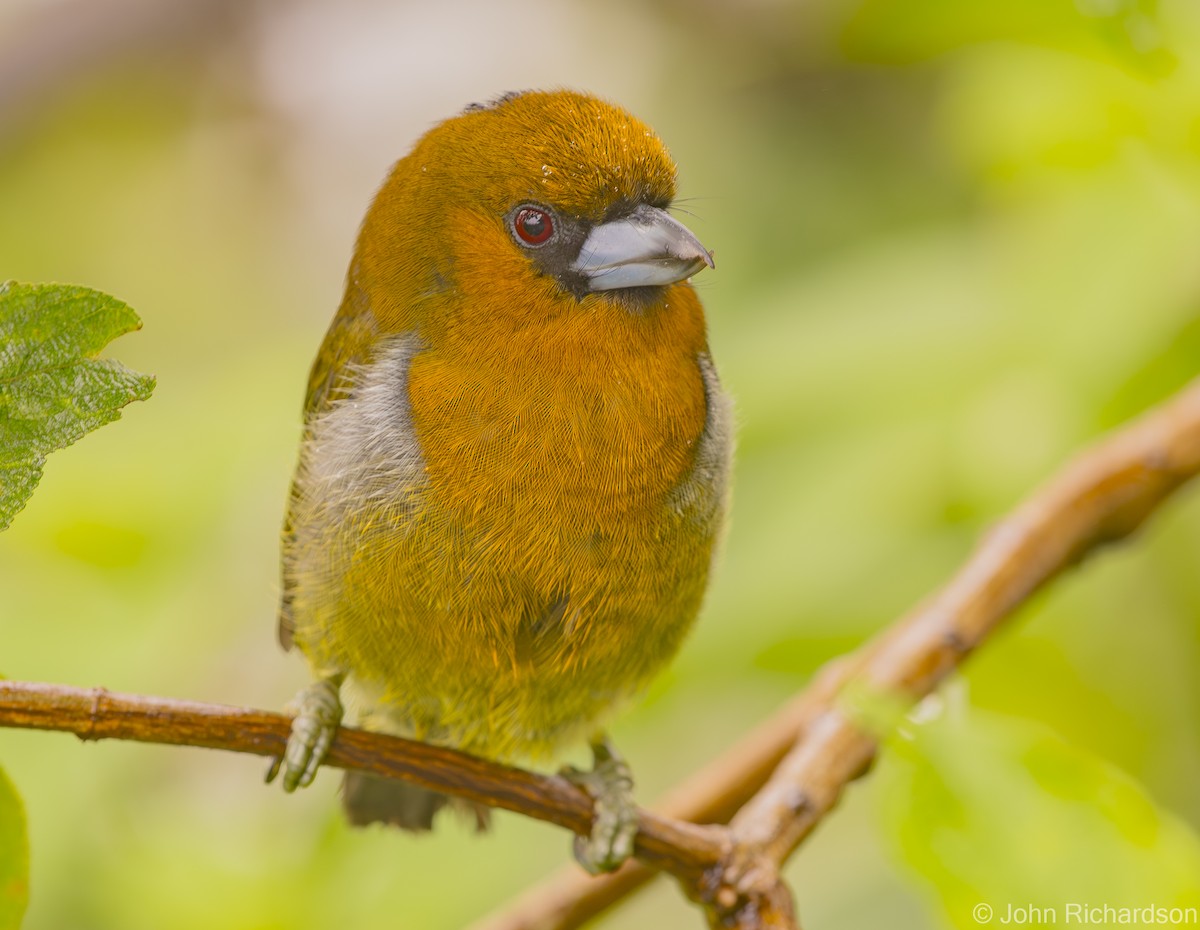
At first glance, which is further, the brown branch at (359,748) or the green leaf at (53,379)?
the brown branch at (359,748)

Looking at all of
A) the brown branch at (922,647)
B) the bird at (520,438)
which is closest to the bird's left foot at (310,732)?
the bird at (520,438)

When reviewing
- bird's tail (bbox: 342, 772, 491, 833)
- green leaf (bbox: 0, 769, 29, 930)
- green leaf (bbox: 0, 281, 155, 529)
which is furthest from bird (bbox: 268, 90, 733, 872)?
green leaf (bbox: 0, 281, 155, 529)

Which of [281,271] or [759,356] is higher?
[759,356]

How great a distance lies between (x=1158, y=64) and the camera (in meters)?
2.33

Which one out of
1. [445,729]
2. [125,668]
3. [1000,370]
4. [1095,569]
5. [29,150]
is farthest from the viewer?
[29,150]

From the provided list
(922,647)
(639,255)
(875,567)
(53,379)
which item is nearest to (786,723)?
(922,647)

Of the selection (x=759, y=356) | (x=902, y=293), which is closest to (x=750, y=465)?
(x=759, y=356)

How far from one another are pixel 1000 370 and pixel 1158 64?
2.85ft

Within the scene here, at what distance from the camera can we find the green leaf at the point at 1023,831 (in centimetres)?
188

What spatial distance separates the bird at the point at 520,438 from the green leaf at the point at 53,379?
0.87 m

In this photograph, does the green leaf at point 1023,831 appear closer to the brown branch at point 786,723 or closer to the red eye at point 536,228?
the brown branch at point 786,723

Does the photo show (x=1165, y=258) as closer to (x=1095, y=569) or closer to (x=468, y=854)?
(x=1095, y=569)

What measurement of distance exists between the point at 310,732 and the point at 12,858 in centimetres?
87

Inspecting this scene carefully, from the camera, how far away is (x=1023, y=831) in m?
1.94
